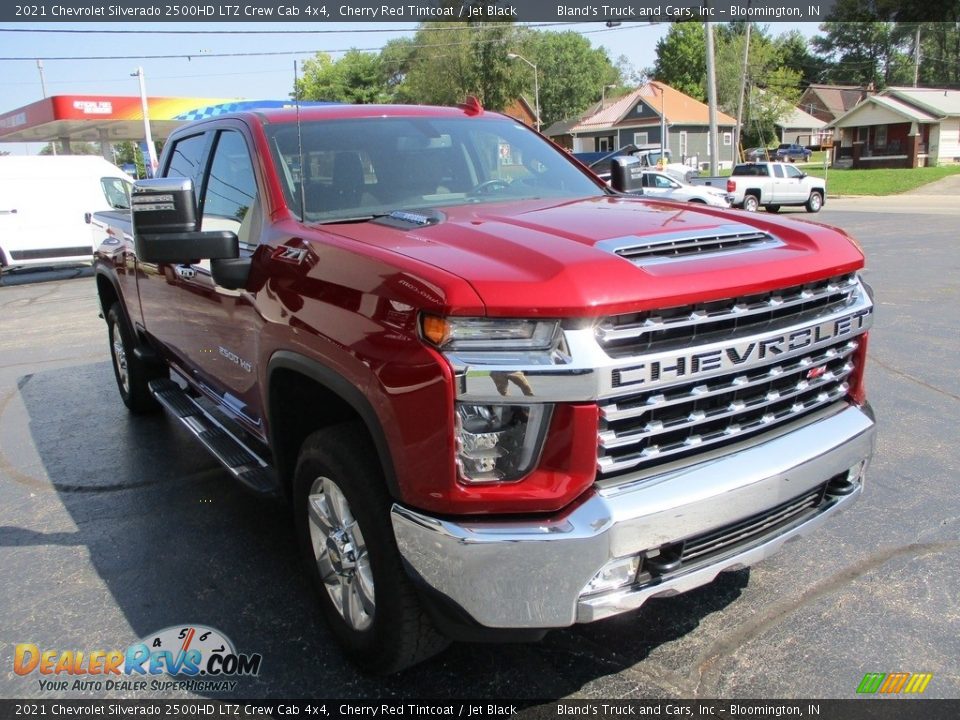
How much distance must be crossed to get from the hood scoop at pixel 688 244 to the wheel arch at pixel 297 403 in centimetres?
96

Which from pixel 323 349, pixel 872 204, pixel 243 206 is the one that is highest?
pixel 243 206

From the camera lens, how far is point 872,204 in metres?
27.7

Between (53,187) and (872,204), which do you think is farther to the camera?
(872,204)

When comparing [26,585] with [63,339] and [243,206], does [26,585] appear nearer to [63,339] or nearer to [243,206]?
[243,206]

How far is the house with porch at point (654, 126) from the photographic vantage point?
59.0m

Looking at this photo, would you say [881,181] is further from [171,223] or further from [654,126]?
[171,223]

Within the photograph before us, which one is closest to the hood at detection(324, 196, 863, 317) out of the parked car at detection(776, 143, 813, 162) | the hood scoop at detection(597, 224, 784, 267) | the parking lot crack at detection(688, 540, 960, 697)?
the hood scoop at detection(597, 224, 784, 267)

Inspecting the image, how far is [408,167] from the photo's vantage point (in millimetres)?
3543

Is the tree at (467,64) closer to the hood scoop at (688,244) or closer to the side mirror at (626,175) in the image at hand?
the side mirror at (626,175)

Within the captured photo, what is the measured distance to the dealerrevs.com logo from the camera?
280cm

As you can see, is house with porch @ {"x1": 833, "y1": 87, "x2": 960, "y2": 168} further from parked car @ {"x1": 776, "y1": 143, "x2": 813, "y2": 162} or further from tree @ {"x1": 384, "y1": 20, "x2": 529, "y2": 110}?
tree @ {"x1": 384, "y1": 20, "x2": 529, "y2": 110}

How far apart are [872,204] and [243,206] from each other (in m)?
28.9

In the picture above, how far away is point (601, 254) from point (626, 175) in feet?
6.89

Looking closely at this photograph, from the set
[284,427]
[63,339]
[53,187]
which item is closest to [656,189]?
[53,187]
